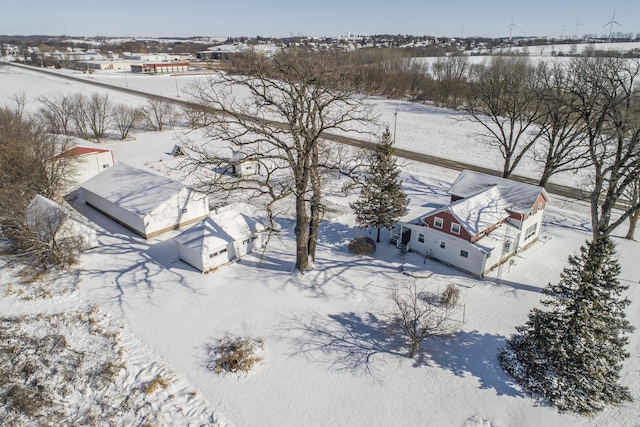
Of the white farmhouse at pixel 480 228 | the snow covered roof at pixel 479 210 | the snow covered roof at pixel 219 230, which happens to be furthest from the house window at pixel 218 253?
the snow covered roof at pixel 479 210

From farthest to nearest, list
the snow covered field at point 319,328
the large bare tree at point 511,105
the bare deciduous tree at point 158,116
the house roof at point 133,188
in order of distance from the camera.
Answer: the bare deciduous tree at point 158,116, the large bare tree at point 511,105, the house roof at point 133,188, the snow covered field at point 319,328

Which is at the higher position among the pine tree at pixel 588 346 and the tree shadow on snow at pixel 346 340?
the pine tree at pixel 588 346

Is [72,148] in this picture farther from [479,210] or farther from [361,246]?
[479,210]

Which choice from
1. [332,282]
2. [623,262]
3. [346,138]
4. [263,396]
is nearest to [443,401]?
[263,396]

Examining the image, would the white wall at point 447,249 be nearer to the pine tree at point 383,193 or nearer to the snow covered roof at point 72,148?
the pine tree at point 383,193

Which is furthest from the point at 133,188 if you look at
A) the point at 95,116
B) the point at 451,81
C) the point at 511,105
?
the point at 451,81

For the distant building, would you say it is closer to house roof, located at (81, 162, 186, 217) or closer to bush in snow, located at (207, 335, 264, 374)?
house roof, located at (81, 162, 186, 217)

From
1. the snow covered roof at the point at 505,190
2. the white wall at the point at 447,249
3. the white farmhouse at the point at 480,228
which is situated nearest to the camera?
the white wall at the point at 447,249

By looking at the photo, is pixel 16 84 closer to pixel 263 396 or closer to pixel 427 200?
pixel 427 200
